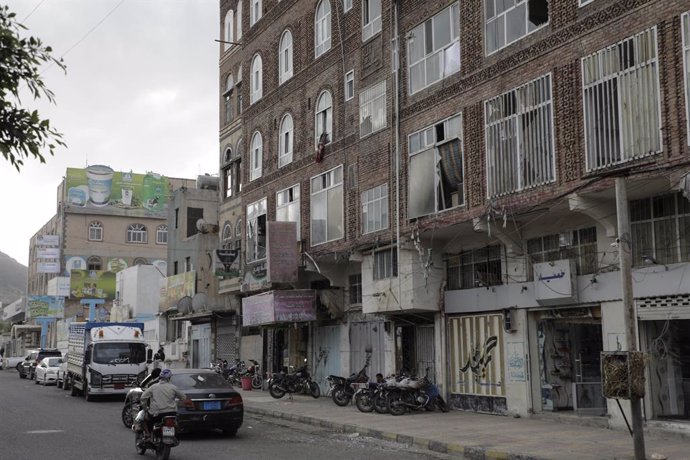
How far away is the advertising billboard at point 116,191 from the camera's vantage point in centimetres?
8338

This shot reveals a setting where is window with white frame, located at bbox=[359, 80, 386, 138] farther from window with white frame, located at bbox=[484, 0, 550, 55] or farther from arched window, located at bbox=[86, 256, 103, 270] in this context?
arched window, located at bbox=[86, 256, 103, 270]

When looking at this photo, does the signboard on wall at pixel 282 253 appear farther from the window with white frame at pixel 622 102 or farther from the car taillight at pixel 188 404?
the window with white frame at pixel 622 102

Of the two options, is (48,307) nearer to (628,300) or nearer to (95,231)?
(95,231)

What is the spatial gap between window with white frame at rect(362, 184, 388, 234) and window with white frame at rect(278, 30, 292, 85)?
8584mm

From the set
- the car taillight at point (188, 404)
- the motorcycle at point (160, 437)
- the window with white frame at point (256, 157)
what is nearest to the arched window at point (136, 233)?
the window with white frame at point (256, 157)

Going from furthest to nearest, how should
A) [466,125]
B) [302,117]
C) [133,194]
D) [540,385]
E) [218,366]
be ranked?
[133,194]
[218,366]
[302,117]
[466,125]
[540,385]

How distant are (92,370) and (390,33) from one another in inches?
606

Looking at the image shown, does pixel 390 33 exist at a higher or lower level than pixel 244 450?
higher

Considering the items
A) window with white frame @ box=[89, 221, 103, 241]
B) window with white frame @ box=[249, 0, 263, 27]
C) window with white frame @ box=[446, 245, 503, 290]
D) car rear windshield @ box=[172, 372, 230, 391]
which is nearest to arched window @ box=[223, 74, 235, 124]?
window with white frame @ box=[249, 0, 263, 27]

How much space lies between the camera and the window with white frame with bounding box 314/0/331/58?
93.2ft

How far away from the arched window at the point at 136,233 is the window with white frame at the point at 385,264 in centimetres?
6716

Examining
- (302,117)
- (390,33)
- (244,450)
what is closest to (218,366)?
(302,117)

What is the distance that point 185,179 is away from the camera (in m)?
88.8

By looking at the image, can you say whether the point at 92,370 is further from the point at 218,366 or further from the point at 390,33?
the point at 390,33
